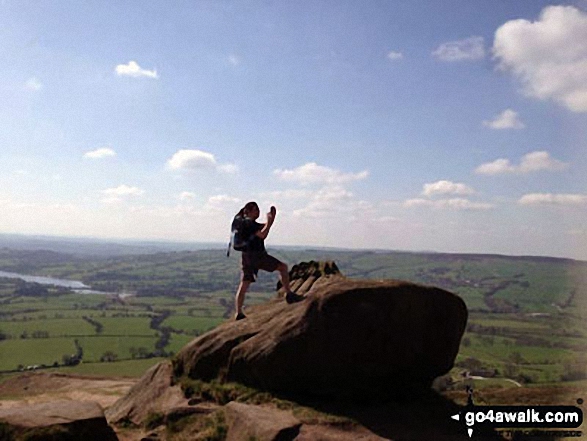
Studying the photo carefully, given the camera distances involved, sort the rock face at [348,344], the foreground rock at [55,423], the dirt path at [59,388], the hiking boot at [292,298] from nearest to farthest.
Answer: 1. the foreground rock at [55,423]
2. the rock face at [348,344]
3. the hiking boot at [292,298]
4. the dirt path at [59,388]

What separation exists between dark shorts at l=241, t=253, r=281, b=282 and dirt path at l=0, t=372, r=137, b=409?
1503cm

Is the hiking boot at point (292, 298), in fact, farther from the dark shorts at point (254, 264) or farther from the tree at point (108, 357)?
the tree at point (108, 357)

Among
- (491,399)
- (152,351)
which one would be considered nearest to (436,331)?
(491,399)

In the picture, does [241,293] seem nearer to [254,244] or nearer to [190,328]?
[254,244]

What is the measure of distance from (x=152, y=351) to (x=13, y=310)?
8778cm

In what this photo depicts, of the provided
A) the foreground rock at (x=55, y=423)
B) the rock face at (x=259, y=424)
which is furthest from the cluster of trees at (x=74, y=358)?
the rock face at (x=259, y=424)

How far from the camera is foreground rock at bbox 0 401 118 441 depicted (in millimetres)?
→ 10266

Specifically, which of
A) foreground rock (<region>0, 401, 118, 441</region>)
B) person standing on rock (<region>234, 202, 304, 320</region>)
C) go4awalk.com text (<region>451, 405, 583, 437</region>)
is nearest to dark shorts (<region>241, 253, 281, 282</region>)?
person standing on rock (<region>234, 202, 304, 320</region>)

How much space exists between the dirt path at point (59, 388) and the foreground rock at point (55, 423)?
15.5 m

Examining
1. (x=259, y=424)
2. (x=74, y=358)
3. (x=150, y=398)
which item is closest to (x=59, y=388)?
(x=150, y=398)

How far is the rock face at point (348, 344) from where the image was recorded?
13.6 metres

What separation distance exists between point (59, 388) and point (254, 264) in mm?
24942

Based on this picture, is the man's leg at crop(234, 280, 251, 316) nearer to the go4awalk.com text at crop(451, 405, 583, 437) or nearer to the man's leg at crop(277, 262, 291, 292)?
the man's leg at crop(277, 262, 291, 292)

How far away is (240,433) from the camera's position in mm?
11312
